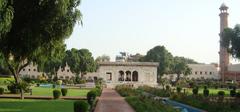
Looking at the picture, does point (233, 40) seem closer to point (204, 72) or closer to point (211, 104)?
point (211, 104)

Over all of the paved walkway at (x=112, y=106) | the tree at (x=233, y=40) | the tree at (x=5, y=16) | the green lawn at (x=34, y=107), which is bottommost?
the paved walkway at (x=112, y=106)

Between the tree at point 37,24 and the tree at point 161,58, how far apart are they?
53067 millimetres

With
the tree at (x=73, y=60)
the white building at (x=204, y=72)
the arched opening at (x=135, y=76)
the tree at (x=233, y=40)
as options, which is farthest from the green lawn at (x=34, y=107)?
the white building at (x=204, y=72)

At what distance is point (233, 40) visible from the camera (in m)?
49.5

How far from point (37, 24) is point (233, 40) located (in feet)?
118

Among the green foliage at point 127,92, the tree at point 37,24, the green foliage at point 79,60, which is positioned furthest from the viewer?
the green foliage at point 79,60

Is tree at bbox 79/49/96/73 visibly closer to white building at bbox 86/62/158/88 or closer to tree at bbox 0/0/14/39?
white building at bbox 86/62/158/88

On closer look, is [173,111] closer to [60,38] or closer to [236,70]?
[60,38]

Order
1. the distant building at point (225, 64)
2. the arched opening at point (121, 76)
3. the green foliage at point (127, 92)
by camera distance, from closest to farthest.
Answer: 1. the green foliage at point (127, 92)
2. the arched opening at point (121, 76)
3. the distant building at point (225, 64)

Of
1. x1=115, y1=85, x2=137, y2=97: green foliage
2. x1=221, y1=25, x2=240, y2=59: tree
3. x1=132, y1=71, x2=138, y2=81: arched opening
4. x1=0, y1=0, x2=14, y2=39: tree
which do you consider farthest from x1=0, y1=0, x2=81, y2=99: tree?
x1=132, y1=71, x2=138, y2=81: arched opening

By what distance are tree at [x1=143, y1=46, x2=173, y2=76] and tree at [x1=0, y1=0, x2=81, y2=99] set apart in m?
53.1

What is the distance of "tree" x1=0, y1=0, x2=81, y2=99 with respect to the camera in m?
17.5

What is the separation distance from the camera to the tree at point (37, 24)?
17.5 m

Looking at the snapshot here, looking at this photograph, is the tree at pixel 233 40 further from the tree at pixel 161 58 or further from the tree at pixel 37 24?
the tree at pixel 37 24
